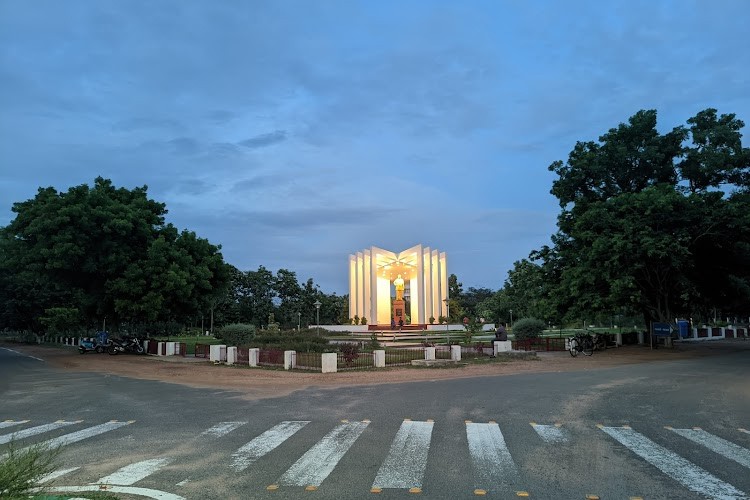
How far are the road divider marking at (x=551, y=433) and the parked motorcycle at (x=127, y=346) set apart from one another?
2946 cm

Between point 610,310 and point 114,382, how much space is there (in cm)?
2315

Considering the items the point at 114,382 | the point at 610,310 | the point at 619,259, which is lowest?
the point at 114,382

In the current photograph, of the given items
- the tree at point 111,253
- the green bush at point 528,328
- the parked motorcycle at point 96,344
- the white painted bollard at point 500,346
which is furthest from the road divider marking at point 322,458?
the parked motorcycle at point 96,344

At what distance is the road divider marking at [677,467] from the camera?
6082 mm

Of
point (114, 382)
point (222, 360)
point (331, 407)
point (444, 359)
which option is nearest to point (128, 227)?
point (222, 360)

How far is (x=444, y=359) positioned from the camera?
24203 millimetres

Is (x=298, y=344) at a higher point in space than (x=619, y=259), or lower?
lower

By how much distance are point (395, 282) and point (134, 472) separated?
179 ft

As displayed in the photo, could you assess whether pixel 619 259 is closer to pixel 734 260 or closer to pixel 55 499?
pixel 734 260

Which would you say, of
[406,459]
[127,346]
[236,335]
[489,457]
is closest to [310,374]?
[236,335]

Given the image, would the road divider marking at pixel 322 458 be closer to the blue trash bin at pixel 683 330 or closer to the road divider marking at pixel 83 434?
the road divider marking at pixel 83 434

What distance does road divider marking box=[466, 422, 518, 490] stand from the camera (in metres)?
6.54

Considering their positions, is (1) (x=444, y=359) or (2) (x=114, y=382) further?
(1) (x=444, y=359)

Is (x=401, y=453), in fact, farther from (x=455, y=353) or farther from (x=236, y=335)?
(x=236, y=335)
